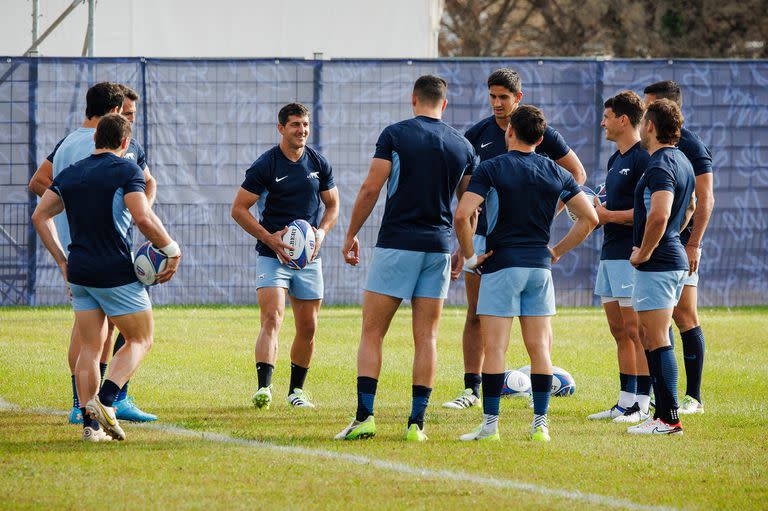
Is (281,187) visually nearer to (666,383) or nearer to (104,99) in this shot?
(104,99)

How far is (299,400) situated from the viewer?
8.84 m

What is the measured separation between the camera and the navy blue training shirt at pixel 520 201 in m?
7.28

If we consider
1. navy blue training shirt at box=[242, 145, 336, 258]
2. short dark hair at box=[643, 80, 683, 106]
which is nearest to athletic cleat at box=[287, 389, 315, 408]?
navy blue training shirt at box=[242, 145, 336, 258]

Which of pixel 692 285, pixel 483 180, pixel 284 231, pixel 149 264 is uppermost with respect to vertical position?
pixel 483 180

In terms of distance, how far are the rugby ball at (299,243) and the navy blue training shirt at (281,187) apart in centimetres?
18

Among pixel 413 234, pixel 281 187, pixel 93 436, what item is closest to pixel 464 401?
pixel 413 234

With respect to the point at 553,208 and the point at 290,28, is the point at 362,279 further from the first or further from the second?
the point at 553,208

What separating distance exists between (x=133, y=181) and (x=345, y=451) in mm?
2105

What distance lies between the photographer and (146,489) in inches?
235

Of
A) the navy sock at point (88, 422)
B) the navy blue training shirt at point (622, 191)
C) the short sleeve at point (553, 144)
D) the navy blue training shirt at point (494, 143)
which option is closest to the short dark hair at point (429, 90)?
the navy blue training shirt at point (494, 143)

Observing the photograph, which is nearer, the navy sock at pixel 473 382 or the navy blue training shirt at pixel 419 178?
the navy blue training shirt at pixel 419 178

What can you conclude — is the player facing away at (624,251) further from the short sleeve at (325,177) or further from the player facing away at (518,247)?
the short sleeve at (325,177)

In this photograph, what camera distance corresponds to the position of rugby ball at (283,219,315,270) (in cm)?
878

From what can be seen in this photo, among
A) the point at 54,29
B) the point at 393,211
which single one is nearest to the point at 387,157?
the point at 393,211
